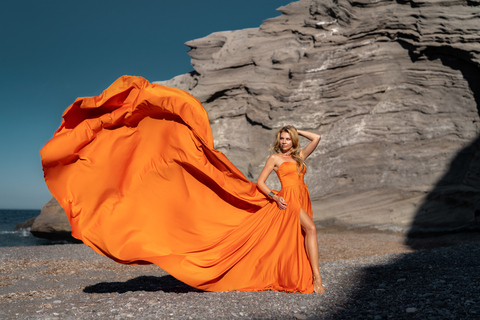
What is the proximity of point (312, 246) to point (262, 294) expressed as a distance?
2.77ft

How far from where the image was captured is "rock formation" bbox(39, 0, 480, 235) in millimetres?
12086

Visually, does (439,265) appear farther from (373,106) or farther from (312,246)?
(373,106)

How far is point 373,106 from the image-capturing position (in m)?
13.3

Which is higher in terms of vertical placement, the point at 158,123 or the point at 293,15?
the point at 293,15

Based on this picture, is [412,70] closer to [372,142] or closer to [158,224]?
[372,142]

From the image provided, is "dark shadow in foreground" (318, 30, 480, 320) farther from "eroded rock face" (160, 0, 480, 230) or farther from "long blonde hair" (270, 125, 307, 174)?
"long blonde hair" (270, 125, 307, 174)

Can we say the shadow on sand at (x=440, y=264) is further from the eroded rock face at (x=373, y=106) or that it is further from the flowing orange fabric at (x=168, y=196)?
the flowing orange fabric at (x=168, y=196)

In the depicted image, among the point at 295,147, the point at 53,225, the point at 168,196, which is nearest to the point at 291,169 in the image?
the point at 295,147

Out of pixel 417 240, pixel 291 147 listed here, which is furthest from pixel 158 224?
pixel 417 240

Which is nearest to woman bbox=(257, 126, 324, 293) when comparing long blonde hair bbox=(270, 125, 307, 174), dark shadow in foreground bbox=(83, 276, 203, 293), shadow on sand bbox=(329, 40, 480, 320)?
long blonde hair bbox=(270, 125, 307, 174)

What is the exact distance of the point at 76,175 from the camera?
494 cm

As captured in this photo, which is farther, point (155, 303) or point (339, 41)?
point (339, 41)

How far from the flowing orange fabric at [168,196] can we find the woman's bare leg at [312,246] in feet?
0.22

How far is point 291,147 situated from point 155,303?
2.56m
